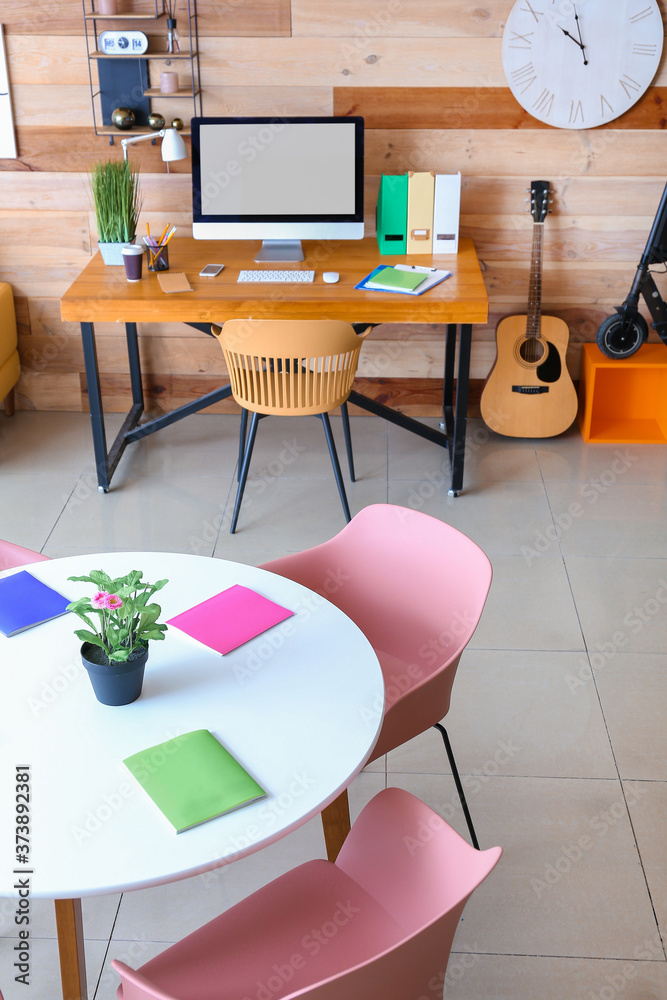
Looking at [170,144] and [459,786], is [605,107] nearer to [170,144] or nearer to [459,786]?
[170,144]

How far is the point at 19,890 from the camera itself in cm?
130

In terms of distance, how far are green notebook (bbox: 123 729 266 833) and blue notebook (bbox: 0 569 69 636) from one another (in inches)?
17.7

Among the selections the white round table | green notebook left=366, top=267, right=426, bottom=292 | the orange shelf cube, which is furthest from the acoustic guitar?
the white round table

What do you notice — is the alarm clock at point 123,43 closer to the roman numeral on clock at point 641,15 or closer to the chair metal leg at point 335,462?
the chair metal leg at point 335,462

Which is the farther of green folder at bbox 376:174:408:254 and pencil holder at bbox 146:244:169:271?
green folder at bbox 376:174:408:254

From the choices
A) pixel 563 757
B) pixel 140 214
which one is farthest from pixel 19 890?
pixel 140 214

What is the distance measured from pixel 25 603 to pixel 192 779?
622 millimetres

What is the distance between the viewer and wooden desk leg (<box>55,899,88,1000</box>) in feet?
5.75

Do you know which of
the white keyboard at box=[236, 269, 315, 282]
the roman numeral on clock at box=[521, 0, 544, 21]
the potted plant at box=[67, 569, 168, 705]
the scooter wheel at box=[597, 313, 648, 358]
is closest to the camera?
the potted plant at box=[67, 569, 168, 705]

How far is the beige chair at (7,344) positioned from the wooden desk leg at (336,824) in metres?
2.83

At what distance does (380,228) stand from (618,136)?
1092 millimetres

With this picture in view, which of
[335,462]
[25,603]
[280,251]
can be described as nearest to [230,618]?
[25,603]

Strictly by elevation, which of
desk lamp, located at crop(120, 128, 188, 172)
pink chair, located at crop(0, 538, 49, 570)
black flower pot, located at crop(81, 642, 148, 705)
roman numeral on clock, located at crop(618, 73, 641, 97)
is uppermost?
roman numeral on clock, located at crop(618, 73, 641, 97)

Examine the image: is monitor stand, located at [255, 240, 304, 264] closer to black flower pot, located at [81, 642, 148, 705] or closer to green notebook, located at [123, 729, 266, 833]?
black flower pot, located at [81, 642, 148, 705]
